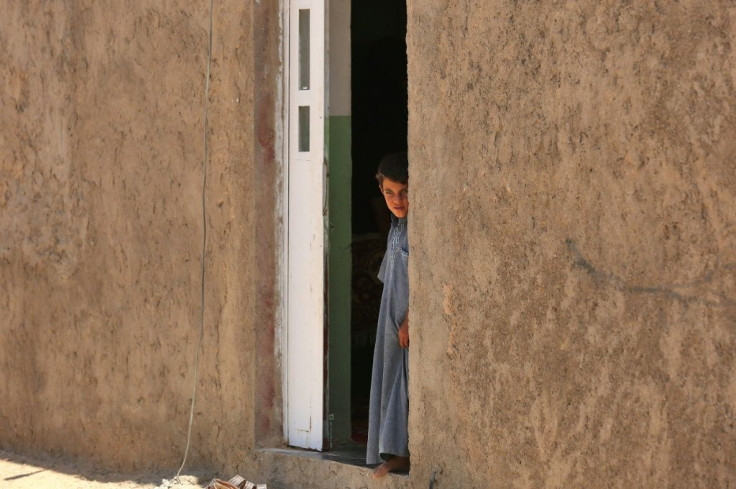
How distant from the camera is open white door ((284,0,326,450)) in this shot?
557 cm

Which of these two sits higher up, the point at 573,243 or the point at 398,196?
the point at 398,196

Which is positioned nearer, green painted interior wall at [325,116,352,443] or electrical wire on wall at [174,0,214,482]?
green painted interior wall at [325,116,352,443]

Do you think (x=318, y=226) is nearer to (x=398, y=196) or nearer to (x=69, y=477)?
(x=398, y=196)

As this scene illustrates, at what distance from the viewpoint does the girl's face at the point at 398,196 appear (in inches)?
206

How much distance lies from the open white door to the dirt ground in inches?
23.1

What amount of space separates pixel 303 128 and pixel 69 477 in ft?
7.58

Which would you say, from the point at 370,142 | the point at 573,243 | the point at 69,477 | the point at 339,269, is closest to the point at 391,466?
the point at 339,269

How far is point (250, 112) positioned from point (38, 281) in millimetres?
1882

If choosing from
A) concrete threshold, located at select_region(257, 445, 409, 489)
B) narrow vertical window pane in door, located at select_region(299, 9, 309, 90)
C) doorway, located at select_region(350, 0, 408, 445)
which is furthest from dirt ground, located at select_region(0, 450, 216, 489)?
narrow vertical window pane in door, located at select_region(299, 9, 309, 90)

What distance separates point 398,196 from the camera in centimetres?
525

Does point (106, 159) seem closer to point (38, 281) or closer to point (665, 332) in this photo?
point (38, 281)

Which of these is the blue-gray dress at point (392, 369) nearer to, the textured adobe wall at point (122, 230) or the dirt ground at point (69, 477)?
→ the textured adobe wall at point (122, 230)

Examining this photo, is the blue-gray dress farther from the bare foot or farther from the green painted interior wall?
the green painted interior wall

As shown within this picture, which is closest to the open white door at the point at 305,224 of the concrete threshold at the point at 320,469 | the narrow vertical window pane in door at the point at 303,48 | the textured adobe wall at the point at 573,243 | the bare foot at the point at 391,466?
the narrow vertical window pane in door at the point at 303,48
